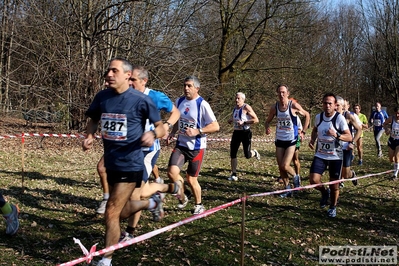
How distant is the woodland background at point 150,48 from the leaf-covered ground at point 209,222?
4799 millimetres

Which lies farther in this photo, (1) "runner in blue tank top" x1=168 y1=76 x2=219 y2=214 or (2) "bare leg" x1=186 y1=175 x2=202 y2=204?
(2) "bare leg" x1=186 y1=175 x2=202 y2=204

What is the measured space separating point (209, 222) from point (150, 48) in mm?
11011

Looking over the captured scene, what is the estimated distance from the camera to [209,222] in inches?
249

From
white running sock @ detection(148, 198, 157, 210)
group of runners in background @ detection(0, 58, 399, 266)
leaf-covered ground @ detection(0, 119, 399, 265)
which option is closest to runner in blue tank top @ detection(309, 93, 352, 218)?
group of runners in background @ detection(0, 58, 399, 266)

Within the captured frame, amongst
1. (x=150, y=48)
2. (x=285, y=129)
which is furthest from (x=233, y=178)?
(x=150, y=48)

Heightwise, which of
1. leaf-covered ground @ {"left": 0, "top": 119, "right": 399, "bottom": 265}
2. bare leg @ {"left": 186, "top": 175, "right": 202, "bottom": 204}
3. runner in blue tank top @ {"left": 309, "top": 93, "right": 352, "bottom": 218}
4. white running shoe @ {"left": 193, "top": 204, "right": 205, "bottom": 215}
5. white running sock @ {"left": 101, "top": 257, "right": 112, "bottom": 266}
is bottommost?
leaf-covered ground @ {"left": 0, "top": 119, "right": 399, "bottom": 265}

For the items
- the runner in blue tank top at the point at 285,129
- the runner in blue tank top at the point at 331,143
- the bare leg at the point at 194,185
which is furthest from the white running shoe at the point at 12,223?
the runner in blue tank top at the point at 285,129

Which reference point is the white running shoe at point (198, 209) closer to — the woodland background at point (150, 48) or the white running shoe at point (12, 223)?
the white running shoe at point (12, 223)

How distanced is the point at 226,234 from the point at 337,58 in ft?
127

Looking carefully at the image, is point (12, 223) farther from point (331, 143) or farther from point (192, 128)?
point (331, 143)

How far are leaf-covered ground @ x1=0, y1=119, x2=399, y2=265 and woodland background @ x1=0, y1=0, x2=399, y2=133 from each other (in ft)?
15.7

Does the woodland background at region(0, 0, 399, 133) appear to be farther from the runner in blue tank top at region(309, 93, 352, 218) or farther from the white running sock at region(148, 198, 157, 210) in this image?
the white running sock at region(148, 198, 157, 210)

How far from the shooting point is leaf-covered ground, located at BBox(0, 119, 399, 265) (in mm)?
4953

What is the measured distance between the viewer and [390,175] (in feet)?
37.4
